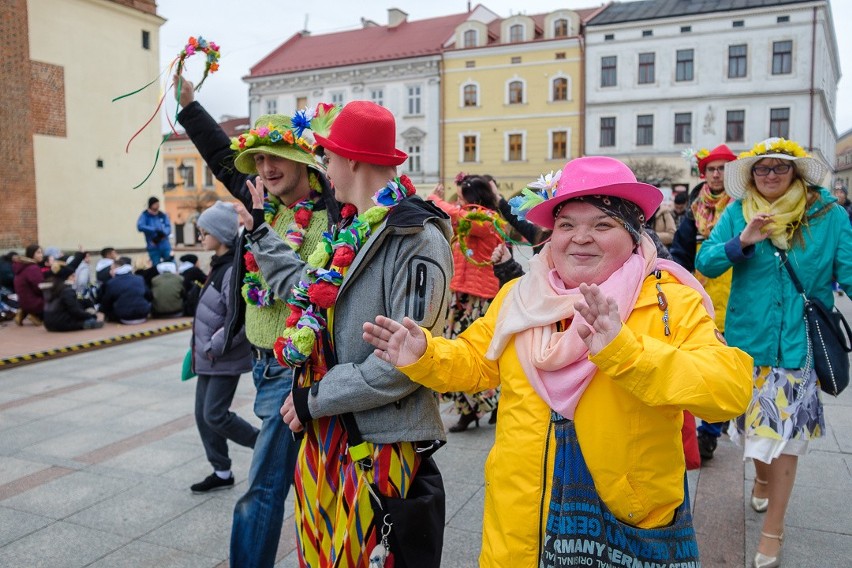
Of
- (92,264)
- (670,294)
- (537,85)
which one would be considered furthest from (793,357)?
(537,85)

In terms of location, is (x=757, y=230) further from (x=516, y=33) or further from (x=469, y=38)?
(x=469, y=38)

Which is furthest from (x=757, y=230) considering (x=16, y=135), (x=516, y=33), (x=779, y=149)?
(x=516, y=33)

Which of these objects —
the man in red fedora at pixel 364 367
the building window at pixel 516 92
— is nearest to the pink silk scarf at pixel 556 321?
the man in red fedora at pixel 364 367

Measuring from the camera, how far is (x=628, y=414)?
184 centimetres

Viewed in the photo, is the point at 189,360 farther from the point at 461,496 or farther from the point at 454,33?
the point at 454,33

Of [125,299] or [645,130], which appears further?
[645,130]

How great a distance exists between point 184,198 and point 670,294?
1979 inches

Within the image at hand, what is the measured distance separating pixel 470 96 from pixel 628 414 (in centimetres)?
3621

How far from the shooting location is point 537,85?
3503 cm

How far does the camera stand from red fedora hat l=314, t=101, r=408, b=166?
7.84 ft

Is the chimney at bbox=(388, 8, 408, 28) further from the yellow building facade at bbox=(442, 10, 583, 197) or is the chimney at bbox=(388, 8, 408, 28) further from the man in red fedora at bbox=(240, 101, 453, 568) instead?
the man in red fedora at bbox=(240, 101, 453, 568)

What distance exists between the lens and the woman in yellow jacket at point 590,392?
1.84 m

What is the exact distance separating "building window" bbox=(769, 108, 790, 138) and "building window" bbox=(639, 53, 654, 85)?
5.72 m

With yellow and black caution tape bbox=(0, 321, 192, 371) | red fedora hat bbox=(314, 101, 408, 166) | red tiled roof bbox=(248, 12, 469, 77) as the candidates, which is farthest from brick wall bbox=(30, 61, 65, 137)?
red tiled roof bbox=(248, 12, 469, 77)
